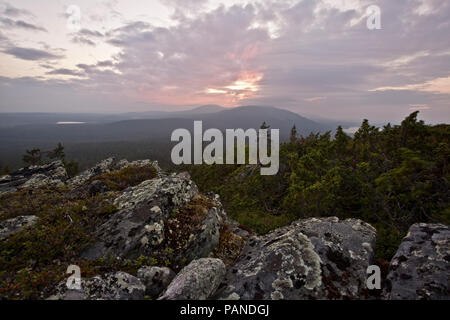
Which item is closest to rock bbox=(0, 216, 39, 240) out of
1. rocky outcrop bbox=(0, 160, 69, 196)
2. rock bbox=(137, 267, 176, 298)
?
rock bbox=(137, 267, 176, 298)

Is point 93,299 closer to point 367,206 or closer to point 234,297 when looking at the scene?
point 234,297

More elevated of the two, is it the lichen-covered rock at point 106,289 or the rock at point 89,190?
the rock at point 89,190

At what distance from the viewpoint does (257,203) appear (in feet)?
73.7

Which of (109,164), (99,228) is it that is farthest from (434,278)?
(109,164)

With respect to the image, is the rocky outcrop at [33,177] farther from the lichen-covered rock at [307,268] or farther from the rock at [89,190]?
the lichen-covered rock at [307,268]

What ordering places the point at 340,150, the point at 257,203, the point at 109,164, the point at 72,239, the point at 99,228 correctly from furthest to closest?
the point at 257,203
the point at 109,164
the point at 340,150
the point at 99,228
the point at 72,239

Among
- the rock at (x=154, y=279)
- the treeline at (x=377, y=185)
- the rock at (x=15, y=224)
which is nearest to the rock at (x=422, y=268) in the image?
the treeline at (x=377, y=185)

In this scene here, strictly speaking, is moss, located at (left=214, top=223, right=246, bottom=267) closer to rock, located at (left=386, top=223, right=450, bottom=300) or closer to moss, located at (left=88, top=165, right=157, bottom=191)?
rock, located at (left=386, top=223, right=450, bottom=300)

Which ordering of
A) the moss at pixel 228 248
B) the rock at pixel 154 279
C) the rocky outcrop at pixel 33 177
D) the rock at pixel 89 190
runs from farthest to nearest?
1. the rocky outcrop at pixel 33 177
2. the rock at pixel 89 190
3. the moss at pixel 228 248
4. the rock at pixel 154 279

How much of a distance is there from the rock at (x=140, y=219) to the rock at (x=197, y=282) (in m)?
2.21

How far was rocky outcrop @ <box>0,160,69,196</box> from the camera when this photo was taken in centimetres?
1570

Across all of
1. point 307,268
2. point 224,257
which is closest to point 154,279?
point 224,257

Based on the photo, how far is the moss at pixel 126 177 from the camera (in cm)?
1199
